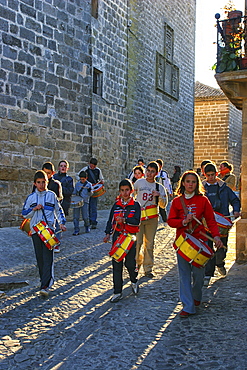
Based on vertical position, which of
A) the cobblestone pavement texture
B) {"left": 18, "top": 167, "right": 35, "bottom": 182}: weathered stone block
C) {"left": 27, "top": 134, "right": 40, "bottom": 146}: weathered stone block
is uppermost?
{"left": 27, "top": 134, "right": 40, "bottom": 146}: weathered stone block

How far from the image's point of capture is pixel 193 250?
4.94 m

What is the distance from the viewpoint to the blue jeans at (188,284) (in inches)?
194

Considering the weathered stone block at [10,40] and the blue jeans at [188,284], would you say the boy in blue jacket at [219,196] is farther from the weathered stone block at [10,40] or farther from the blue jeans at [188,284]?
the weathered stone block at [10,40]

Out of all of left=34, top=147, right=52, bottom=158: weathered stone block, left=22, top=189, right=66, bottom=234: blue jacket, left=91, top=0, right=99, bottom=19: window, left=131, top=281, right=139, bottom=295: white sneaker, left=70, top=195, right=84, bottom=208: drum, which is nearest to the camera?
left=131, top=281, right=139, bottom=295: white sneaker

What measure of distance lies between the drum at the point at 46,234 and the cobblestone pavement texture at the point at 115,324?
59 cm

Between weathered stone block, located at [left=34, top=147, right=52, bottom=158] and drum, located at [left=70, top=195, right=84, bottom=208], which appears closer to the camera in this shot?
drum, located at [left=70, top=195, right=84, bottom=208]

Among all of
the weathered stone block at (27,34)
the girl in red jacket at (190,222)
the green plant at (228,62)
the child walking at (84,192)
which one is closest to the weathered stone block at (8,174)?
the child walking at (84,192)

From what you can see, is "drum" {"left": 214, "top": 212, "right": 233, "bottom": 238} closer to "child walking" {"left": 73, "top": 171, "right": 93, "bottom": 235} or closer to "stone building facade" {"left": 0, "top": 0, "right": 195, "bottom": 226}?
"child walking" {"left": 73, "top": 171, "right": 93, "bottom": 235}

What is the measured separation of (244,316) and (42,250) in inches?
99.7

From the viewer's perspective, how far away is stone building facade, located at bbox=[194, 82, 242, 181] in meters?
30.9

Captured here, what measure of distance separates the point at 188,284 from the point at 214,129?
2719 centimetres

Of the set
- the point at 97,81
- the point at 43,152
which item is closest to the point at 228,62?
the point at 43,152

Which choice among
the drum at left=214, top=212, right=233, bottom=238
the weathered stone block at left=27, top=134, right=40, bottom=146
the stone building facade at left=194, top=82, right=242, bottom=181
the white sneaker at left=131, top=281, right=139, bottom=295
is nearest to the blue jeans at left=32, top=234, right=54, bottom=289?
the white sneaker at left=131, top=281, right=139, bottom=295

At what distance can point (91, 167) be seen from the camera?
38.6 ft
